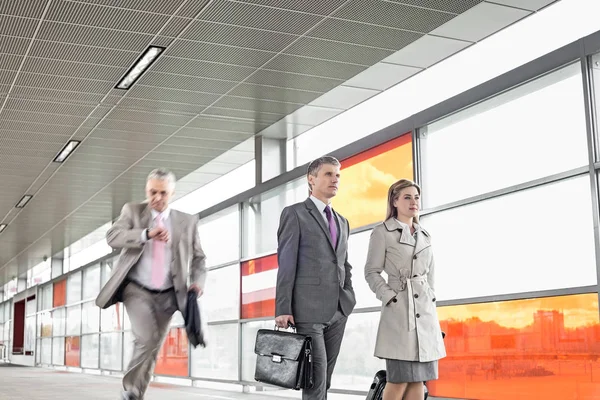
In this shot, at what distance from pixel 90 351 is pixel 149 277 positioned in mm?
16838

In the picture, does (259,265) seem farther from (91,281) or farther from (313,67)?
(91,281)

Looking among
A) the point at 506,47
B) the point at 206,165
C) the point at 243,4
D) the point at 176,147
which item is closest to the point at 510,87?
the point at 506,47

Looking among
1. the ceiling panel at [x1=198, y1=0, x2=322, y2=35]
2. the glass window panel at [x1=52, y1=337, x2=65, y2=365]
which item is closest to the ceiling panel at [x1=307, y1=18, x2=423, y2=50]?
the ceiling panel at [x1=198, y1=0, x2=322, y2=35]

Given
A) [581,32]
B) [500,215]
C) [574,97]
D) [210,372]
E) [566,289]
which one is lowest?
[210,372]

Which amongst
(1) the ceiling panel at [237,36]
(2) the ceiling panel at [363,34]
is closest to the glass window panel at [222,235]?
(1) the ceiling panel at [237,36]

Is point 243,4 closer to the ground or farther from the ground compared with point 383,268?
farther from the ground

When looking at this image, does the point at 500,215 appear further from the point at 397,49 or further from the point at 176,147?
the point at 176,147

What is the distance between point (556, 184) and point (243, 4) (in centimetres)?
295

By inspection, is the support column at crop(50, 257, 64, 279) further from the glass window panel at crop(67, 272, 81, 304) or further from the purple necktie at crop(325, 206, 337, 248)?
the purple necktie at crop(325, 206, 337, 248)

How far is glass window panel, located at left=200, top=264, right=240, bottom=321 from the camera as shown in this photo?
1157 cm

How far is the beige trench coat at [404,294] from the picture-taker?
4.18 m

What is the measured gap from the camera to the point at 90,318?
20.7 m

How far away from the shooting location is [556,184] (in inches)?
232

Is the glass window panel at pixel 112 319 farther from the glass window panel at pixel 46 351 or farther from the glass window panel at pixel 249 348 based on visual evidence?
the glass window panel at pixel 249 348
